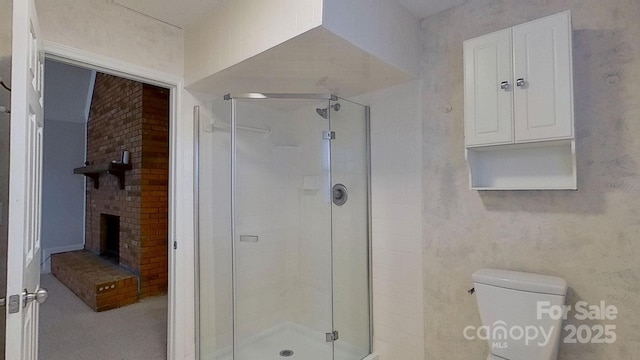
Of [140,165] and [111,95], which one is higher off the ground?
[111,95]

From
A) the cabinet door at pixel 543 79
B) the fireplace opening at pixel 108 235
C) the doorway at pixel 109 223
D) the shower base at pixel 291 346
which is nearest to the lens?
the cabinet door at pixel 543 79

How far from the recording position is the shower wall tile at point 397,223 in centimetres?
212

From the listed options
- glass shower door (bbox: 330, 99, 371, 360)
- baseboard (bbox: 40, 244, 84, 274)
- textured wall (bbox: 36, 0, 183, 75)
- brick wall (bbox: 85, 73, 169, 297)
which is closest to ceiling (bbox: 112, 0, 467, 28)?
textured wall (bbox: 36, 0, 183, 75)

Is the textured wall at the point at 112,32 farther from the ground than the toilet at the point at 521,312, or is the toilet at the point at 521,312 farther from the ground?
the textured wall at the point at 112,32

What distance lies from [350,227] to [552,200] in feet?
4.31

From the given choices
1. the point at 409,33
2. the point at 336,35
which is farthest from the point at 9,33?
the point at 409,33

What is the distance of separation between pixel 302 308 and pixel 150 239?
220 cm

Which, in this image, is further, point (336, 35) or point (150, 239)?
point (150, 239)

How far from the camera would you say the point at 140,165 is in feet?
12.3

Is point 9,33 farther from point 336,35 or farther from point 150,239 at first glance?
point 150,239

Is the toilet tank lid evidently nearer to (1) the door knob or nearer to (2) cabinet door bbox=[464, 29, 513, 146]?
(2) cabinet door bbox=[464, 29, 513, 146]

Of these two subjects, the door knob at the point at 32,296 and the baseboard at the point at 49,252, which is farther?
the baseboard at the point at 49,252

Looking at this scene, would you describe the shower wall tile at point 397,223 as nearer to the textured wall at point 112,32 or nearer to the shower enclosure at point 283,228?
the shower enclosure at point 283,228

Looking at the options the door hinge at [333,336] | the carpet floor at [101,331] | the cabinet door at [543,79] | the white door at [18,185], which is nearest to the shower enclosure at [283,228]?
the door hinge at [333,336]
